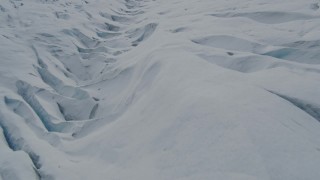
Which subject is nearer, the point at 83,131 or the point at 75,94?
the point at 83,131

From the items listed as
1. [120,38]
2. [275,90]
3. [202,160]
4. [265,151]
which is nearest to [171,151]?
[202,160]

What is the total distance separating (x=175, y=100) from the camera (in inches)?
89.6

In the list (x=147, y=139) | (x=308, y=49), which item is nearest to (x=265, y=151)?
(x=147, y=139)

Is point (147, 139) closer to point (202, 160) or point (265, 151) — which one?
point (202, 160)

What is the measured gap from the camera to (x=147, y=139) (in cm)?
210

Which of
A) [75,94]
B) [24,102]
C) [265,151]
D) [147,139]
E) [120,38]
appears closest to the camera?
[265,151]

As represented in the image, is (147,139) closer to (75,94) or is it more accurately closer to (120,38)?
(75,94)

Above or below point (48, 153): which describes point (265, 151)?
above

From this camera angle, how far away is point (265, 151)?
5.33 ft

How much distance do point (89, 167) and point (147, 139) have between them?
403mm

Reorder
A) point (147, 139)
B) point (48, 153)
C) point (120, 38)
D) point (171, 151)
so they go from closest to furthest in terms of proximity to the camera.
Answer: point (171, 151) < point (147, 139) < point (48, 153) < point (120, 38)

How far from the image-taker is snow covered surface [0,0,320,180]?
5.68 feet

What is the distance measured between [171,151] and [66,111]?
142 cm

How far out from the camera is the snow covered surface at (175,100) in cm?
173
